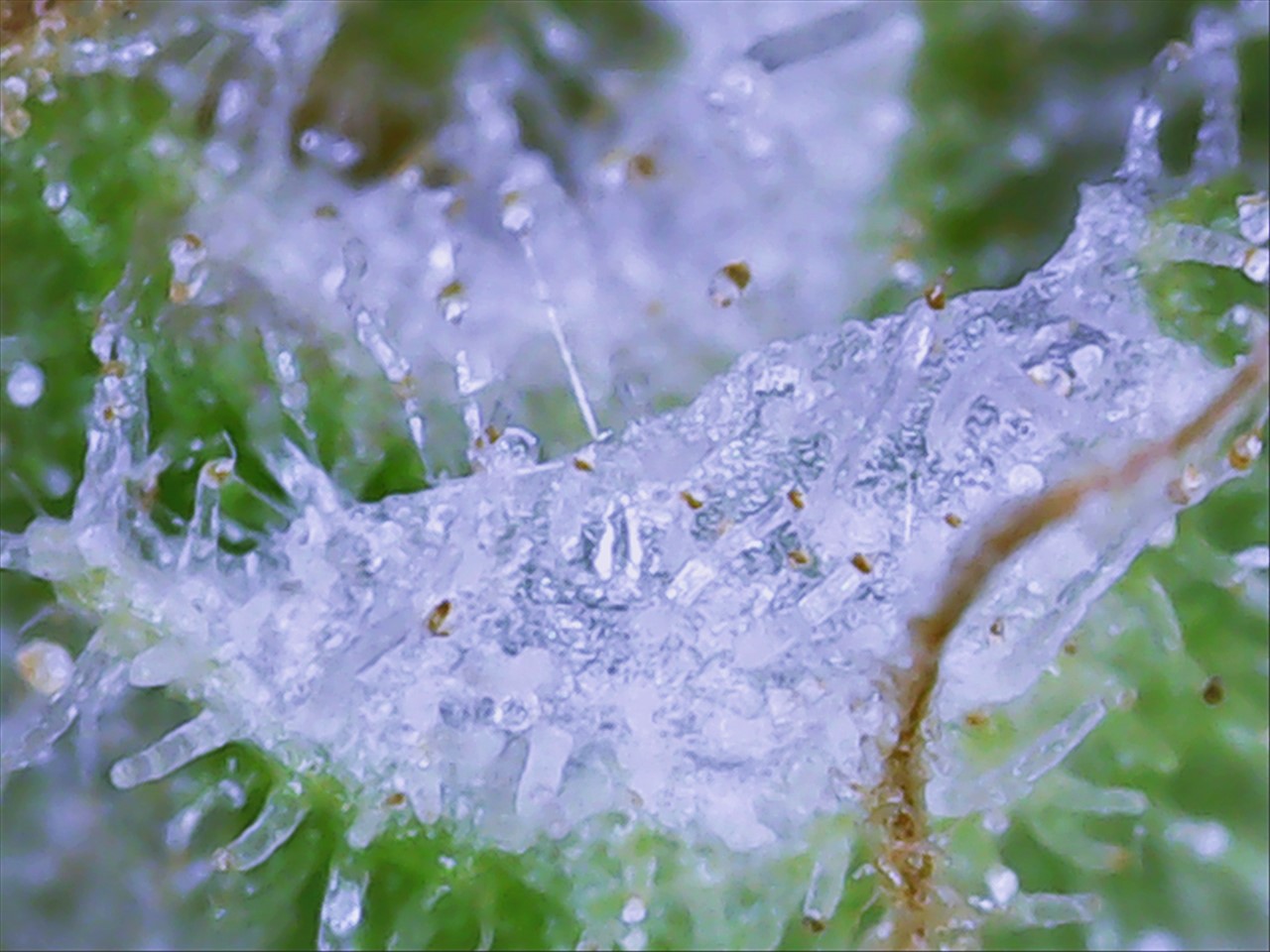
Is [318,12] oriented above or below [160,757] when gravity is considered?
→ above

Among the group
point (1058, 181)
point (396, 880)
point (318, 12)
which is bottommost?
point (396, 880)

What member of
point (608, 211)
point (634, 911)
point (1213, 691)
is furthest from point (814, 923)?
point (608, 211)

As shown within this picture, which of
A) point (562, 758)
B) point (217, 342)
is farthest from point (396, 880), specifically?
point (217, 342)

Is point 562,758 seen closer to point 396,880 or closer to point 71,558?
point 396,880

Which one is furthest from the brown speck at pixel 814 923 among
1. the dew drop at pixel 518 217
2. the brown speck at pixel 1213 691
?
the dew drop at pixel 518 217

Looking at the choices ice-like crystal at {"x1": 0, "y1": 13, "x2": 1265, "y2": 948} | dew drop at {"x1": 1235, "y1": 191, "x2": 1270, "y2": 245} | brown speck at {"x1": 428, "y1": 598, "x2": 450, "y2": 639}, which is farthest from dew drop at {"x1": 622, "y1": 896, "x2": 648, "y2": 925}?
dew drop at {"x1": 1235, "y1": 191, "x2": 1270, "y2": 245}

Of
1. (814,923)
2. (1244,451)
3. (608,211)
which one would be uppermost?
(608,211)

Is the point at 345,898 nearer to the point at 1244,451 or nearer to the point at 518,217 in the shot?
the point at 518,217
